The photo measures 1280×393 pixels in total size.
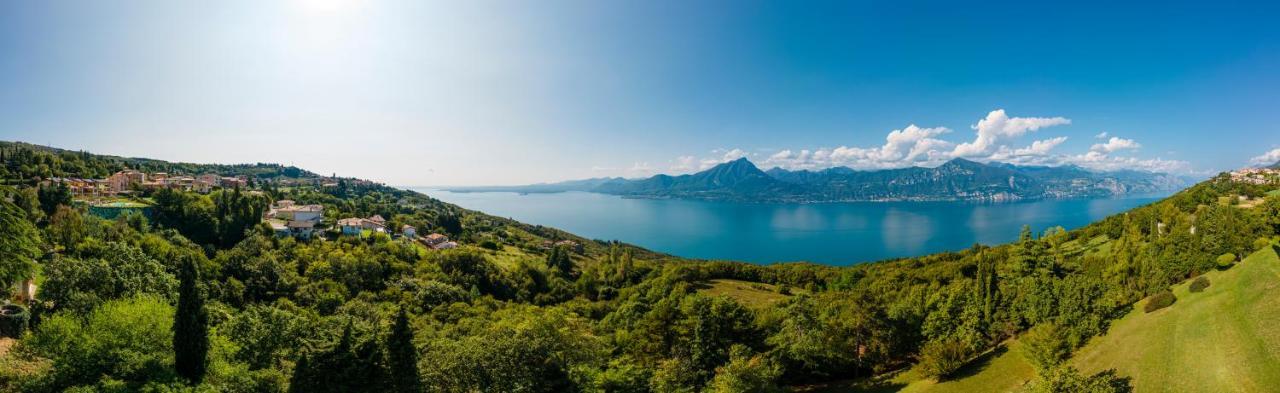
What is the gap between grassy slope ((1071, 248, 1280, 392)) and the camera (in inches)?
609

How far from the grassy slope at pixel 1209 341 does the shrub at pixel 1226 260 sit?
167cm

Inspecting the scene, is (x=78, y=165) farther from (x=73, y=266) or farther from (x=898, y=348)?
(x=898, y=348)

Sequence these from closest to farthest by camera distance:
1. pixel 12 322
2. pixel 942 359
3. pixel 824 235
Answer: pixel 12 322
pixel 942 359
pixel 824 235

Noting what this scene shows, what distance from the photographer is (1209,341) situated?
57.7 ft

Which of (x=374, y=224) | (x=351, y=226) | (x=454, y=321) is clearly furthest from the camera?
(x=374, y=224)

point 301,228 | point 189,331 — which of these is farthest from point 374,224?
point 189,331

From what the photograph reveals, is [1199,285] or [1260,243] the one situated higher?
[1260,243]

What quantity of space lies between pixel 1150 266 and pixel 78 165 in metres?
120

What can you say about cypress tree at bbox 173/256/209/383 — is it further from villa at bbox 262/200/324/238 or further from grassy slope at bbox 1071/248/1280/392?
villa at bbox 262/200/324/238

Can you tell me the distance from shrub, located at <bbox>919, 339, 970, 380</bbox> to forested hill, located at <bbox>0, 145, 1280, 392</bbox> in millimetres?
107

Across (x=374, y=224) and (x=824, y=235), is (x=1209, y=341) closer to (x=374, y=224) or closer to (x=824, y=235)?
(x=374, y=224)

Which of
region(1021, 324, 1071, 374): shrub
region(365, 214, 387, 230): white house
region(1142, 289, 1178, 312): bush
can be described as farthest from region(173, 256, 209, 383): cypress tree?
region(365, 214, 387, 230): white house

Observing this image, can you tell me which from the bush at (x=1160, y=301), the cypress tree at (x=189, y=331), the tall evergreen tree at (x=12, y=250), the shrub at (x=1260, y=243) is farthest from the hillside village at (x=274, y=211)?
the shrub at (x=1260, y=243)

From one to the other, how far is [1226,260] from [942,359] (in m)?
17.6
